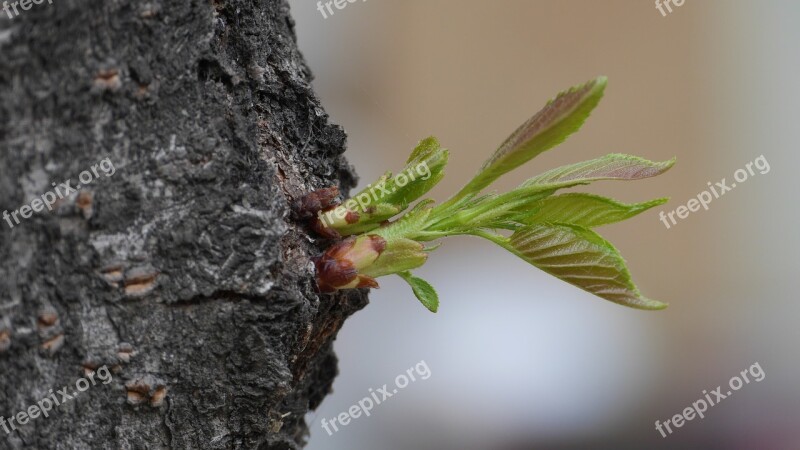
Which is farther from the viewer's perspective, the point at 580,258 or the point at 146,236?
the point at 580,258

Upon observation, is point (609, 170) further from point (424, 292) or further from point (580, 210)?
point (424, 292)

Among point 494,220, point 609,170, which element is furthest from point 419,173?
point 609,170

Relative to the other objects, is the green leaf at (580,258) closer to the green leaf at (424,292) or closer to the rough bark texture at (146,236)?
the green leaf at (424,292)

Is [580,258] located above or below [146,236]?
below

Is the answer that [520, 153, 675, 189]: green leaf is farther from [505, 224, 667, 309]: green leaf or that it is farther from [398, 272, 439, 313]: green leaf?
[398, 272, 439, 313]: green leaf

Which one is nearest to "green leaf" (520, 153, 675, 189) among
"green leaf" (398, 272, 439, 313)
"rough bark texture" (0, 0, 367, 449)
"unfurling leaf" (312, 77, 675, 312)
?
"unfurling leaf" (312, 77, 675, 312)

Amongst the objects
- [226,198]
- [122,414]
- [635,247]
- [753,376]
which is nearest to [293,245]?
[226,198]

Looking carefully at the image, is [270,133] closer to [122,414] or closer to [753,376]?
[122,414]

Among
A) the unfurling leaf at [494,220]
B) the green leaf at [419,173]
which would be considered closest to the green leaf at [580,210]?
the unfurling leaf at [494,220]
